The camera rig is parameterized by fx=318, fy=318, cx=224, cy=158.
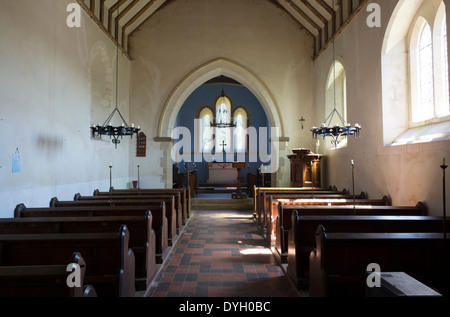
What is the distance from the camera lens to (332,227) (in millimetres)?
3328

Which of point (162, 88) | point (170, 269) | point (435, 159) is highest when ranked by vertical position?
point (162, 88)

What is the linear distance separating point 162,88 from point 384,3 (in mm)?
6480

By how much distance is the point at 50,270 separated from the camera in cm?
168

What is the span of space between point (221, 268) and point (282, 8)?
8.89 meters

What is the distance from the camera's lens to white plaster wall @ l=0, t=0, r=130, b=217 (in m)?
4.38

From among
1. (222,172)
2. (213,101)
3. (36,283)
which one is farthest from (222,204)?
(213,101)

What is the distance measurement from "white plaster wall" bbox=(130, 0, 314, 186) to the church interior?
1.8 inches

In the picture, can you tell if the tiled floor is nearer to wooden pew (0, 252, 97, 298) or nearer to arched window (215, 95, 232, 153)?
wooden pew (0, 252, 97, 298)

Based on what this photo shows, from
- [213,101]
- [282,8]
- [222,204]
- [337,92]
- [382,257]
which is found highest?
[282,8]

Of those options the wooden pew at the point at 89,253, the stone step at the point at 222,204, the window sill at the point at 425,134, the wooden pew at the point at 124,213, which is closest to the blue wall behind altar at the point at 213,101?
the stone step at the point at 222,204

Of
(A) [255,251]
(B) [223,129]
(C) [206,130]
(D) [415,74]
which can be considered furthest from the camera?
(C) [206,130]

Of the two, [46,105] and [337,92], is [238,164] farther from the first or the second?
[46,105]
